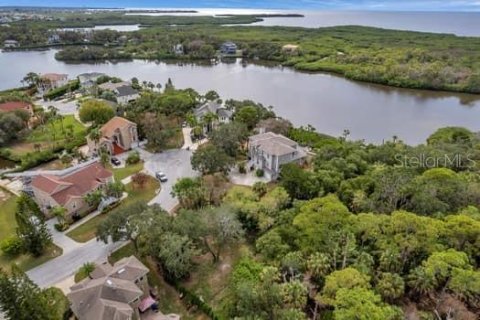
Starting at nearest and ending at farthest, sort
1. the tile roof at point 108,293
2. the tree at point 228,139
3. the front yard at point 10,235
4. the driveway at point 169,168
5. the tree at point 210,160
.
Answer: the tile roof at point 108,293
the front yard at point 10,235
the driveway at point 169,168
the tree at point 210,160
the tree at point 228,139

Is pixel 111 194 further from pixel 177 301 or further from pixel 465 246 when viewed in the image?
pixel 465 246

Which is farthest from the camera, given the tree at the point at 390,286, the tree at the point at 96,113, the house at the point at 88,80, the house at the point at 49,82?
the house at the point at 88,80

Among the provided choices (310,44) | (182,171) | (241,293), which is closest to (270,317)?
(241,293)

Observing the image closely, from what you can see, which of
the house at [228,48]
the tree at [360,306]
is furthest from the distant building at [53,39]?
the tree at [360,306]

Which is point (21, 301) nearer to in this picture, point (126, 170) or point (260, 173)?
point (126, 170)

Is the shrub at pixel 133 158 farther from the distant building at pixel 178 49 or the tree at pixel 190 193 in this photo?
the distant building at pixel 178 49

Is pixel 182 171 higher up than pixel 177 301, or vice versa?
pixel 182 171

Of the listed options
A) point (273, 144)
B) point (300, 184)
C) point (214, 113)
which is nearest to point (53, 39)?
point (214, 113)
